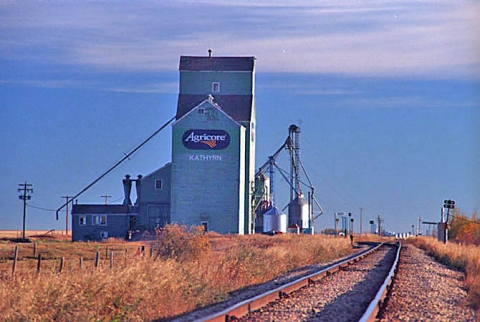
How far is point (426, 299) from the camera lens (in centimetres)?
1650

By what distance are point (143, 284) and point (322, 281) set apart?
7.16 m

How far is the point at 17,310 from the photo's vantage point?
11.6 metres

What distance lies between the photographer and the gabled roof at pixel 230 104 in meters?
72.9

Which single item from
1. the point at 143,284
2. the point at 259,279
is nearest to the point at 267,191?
the point at 259,279

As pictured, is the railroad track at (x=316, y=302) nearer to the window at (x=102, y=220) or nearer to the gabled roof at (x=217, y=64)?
the window at (x=102, y=220)

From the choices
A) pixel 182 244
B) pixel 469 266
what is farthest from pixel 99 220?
pixel 469 266

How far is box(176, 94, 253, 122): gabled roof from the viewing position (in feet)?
239

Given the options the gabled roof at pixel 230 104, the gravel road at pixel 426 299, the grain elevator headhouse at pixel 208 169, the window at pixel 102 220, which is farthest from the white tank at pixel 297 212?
the gravel road at pixel 426 299

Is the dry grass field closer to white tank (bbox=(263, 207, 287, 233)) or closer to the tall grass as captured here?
the tall grass

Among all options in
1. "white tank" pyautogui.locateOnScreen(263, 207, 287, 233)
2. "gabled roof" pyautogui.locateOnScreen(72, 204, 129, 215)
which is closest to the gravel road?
"gabled roof" pyautogui.locateOnScreen(72, 204, 129, 215)

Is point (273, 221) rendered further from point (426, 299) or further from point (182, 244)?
point (426, 299)

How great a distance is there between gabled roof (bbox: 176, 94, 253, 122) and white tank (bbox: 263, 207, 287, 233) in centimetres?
1155

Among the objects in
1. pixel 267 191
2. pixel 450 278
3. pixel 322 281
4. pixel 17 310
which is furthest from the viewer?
pixel 267 191

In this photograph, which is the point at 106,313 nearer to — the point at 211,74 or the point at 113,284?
the point at 113,284
